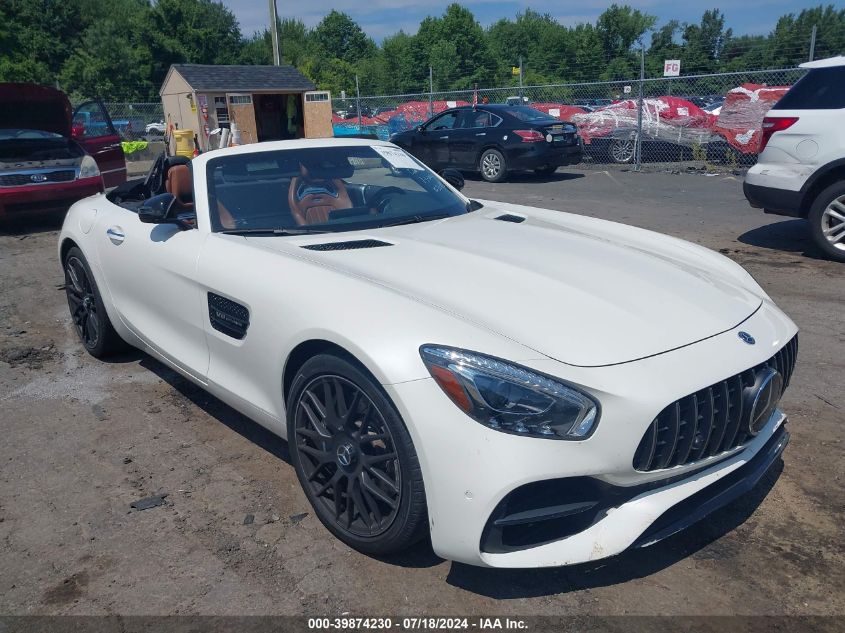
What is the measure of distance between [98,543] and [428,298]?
63.4 inches

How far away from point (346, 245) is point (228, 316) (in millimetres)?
608

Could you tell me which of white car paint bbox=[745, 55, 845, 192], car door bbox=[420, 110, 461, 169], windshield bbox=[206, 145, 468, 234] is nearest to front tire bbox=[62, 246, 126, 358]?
windshield bbox=[206, 145, 468, 234]

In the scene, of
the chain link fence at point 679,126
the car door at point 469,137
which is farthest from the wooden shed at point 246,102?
the car door at point 469,137

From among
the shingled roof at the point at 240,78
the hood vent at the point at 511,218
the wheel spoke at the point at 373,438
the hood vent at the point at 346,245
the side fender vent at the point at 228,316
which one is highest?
the shingled roof at the point at 240,78

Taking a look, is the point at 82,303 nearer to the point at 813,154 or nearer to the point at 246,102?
the point at 813,154

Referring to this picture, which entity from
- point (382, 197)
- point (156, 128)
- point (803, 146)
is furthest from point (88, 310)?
point (156, 128)

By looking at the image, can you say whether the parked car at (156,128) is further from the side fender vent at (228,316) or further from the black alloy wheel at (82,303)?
the side fender vent at (228,316)

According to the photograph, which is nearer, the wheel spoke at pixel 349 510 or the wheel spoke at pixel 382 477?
the wheel spoke at pixel 382 477

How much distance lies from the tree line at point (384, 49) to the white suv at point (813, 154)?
32107 millimetres

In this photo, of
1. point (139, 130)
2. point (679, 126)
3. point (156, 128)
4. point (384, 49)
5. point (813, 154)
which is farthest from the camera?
point (384, 49)

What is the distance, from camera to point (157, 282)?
145 inches

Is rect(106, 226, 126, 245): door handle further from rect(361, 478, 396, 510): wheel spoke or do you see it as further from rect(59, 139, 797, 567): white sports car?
rect(361, 478, 396, 510): wheel spoke

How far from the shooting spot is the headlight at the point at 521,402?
7.16ft

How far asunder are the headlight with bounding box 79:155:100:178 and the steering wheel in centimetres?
786
